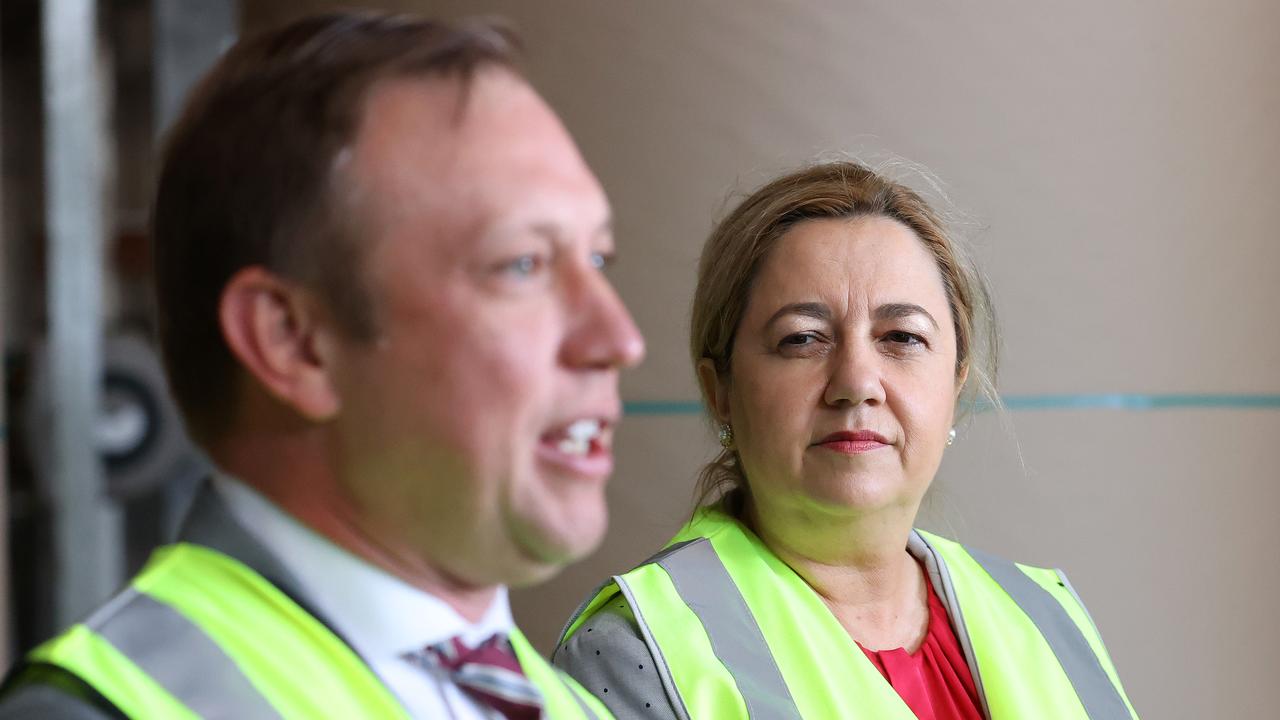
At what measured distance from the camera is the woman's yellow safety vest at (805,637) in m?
1.47

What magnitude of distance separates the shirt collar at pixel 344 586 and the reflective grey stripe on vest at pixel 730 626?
0.69m

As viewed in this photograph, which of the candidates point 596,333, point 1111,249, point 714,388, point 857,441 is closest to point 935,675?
point 857,441

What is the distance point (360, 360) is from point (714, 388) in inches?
37.9

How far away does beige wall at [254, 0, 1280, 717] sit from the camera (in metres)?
2.19

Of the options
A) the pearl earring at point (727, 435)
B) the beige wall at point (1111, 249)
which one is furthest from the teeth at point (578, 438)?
the beige wall at point (1111, 249)

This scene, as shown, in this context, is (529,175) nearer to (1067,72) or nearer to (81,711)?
(81,711)

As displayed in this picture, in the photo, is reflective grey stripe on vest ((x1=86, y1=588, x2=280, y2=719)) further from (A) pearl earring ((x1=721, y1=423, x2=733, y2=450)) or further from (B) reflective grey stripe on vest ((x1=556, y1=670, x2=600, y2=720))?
(A) pearl earring ((x1=721, y1=423, x2=733, y2=450))

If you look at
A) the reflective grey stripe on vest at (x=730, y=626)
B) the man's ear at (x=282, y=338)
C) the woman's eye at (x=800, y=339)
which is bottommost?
the reflective grey stripe on vest at (x=730, y=626)

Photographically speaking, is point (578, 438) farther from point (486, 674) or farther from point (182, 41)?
point (182, 41)

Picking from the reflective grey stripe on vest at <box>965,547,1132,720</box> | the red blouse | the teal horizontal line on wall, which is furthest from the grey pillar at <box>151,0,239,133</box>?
the teal horizontal line on wall

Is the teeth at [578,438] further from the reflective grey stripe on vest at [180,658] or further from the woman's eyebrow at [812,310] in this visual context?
the woman's eyebrow at [812,310]

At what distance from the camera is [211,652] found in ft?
2.61

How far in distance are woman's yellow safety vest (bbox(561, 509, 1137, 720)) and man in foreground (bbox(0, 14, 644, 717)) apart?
658 mm

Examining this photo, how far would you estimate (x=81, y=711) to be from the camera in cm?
73
